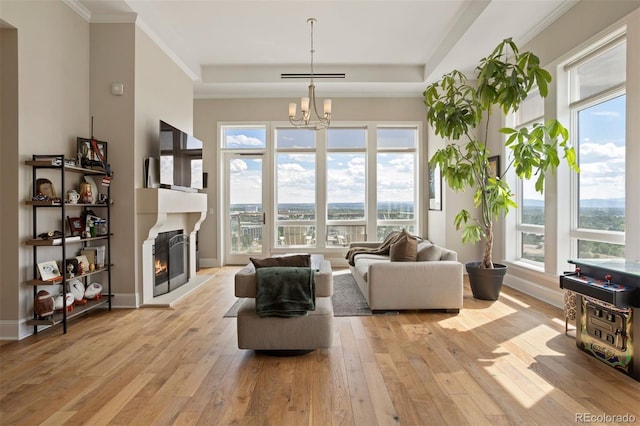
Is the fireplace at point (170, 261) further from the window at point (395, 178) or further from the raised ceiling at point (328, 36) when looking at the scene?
the window at point (395, 178)

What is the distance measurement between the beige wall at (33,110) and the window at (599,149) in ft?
17.8

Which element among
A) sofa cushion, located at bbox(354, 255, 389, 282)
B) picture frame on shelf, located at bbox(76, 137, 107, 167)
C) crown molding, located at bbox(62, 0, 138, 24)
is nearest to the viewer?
picture frame on shelf, located at bbox(76, 137, 107, 167)

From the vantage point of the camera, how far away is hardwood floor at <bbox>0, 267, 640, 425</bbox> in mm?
2014

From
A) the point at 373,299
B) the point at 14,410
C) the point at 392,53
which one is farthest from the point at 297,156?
the point at 14,410

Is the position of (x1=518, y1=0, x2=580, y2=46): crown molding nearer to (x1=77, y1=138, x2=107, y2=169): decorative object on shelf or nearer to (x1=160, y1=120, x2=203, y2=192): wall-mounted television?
(x1=160, y1=120, x2=203, y2=192): wall-mounted television

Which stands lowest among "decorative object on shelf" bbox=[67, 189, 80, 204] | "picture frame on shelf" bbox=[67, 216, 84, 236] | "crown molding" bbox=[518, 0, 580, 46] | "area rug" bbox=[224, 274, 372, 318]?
"area rug" bbox=[224, 274, 372, 318]

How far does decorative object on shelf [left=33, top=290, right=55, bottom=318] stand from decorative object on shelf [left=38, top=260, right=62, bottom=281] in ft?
0.51

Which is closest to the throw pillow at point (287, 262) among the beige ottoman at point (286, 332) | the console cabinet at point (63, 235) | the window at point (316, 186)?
the beige ottoman at point (286, 332)

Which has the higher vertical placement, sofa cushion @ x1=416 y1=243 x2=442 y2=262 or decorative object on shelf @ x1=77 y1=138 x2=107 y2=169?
decorative object on shelf @ x1=77 y1=138 x2=107 y2=169

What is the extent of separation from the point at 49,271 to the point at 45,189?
76 cm

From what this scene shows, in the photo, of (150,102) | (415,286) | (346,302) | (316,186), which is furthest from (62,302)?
(316,186)

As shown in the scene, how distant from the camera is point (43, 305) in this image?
321 cm

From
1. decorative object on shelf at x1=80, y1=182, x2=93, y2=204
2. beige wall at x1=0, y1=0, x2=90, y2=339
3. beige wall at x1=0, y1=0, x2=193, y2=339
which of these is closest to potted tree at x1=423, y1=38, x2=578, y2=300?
beige wall at x1=0, y1=0, x2=193, y2=339

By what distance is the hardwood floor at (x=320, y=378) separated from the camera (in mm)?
2014
